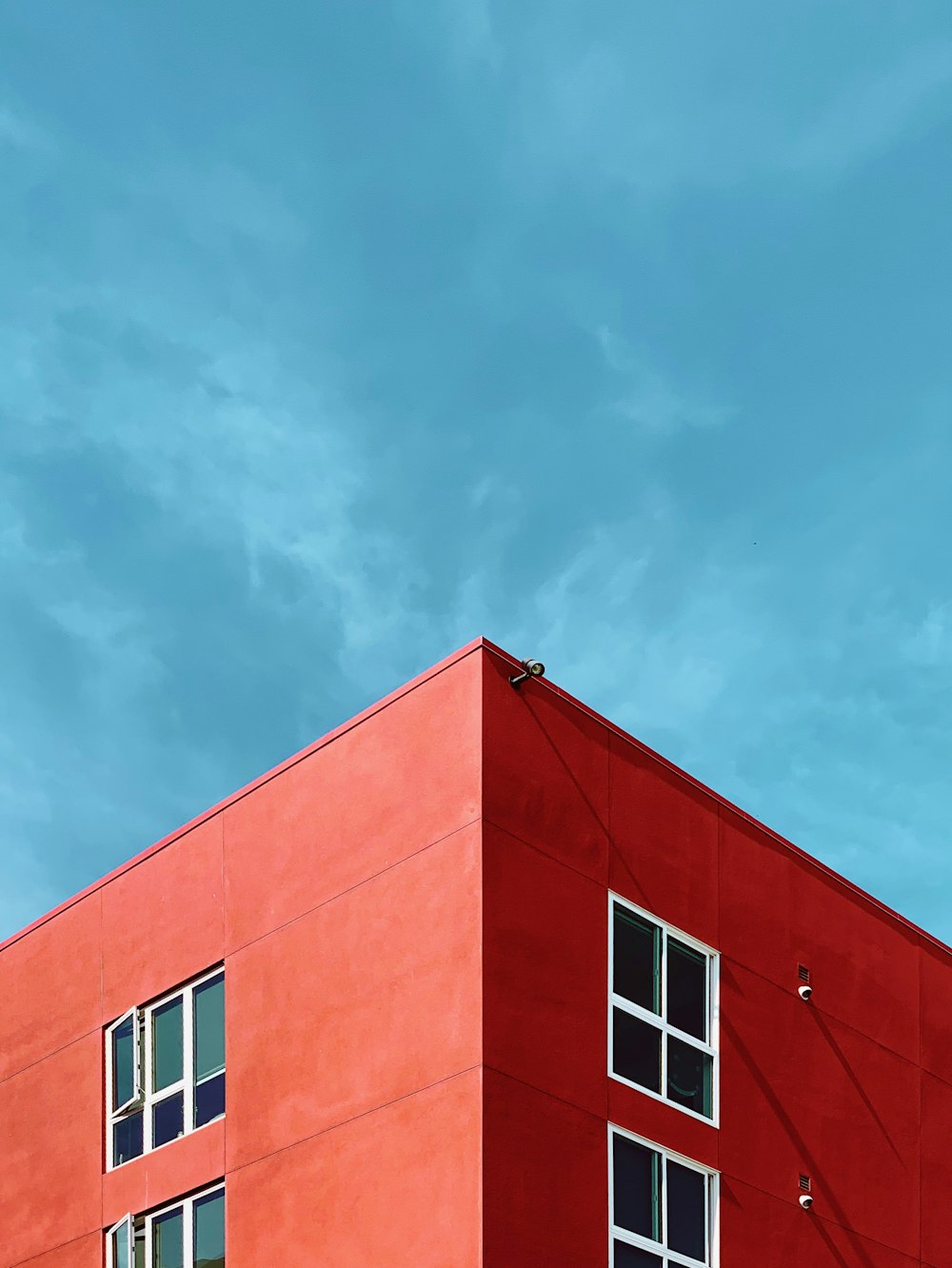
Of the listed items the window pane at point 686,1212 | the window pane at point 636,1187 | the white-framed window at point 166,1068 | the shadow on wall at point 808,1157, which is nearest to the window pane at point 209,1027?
the white-framed window at point 166,1068

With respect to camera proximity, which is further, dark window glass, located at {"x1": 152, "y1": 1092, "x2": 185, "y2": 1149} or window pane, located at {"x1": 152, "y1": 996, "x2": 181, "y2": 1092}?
window pane, located at {"x1": 152, "y1": 996, "x2": 181, "y2": 1092}

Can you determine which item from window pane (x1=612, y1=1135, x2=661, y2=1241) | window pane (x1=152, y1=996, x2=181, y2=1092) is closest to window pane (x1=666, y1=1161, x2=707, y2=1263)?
window pane (x1=612, y1=1135, x2=661, y2=1241)

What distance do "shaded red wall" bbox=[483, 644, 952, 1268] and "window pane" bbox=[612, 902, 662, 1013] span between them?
252 millimetres

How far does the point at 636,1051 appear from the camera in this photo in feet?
62.0

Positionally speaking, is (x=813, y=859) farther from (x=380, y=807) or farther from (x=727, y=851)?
(x=380, y=807)

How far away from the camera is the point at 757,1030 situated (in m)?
20.4

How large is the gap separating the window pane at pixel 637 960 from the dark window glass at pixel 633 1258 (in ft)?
8.12

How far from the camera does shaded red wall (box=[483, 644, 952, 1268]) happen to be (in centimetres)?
1742

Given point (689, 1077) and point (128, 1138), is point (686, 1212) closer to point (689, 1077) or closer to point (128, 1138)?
point (689, 1077)

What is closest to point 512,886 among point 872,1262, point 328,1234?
point 328,1234

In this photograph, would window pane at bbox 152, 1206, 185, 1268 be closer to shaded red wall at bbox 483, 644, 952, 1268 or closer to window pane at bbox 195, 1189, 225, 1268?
window pane at bbox 195, 1189, 225, 1268

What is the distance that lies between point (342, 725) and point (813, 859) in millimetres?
6501

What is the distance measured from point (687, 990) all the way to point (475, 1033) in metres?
3.62

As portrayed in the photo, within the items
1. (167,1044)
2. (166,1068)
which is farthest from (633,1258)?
(167,1044)
